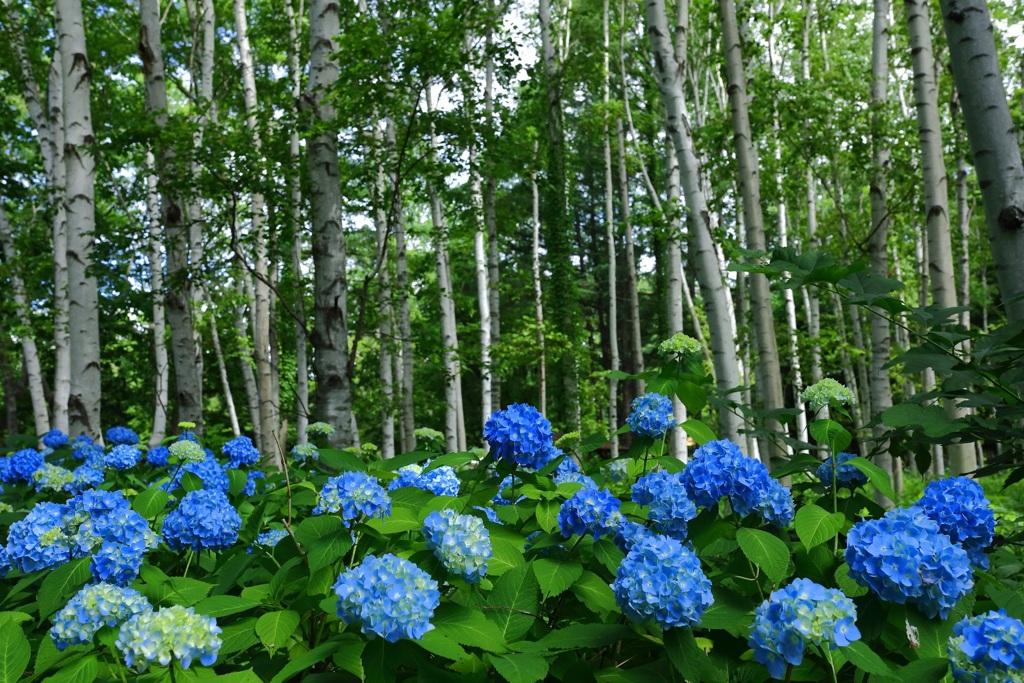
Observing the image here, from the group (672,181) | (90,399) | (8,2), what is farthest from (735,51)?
(8,2)

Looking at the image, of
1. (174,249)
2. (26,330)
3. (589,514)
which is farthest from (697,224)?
(26,330)

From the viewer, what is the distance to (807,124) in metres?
11.3

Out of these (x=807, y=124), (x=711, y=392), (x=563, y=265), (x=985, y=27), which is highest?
(x=807, y=124)

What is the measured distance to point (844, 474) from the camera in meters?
1.63

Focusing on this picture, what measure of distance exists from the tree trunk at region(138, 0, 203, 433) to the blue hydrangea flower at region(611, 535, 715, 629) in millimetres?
7161

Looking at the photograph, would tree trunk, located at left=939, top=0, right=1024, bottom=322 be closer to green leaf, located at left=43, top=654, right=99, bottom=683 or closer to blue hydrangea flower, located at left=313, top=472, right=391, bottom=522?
blue hydrangea flower, located at left=313, top=472, right=391, bottom=522

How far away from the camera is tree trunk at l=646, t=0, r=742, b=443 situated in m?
5.37

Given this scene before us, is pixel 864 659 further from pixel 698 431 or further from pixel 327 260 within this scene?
pixel 327 260

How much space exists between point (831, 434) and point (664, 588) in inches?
29.7

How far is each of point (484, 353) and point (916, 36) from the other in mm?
8442

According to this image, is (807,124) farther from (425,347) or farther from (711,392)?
(711,392)

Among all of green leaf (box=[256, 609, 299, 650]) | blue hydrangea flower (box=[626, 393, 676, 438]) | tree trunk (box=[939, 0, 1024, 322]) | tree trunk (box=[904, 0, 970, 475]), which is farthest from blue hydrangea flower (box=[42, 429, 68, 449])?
tree trunk (box=[904, 0, 970, 475])

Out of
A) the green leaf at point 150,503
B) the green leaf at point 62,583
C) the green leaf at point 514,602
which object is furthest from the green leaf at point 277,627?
the green leaf at point 150,503

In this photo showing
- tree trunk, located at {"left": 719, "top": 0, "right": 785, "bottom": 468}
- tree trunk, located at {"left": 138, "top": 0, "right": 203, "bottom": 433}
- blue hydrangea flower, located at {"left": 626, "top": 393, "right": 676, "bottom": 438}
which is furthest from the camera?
tree trunk, located at {"left": 138, "top": 0, "right": 203, "bottom": 433}
